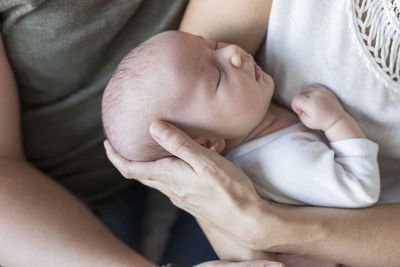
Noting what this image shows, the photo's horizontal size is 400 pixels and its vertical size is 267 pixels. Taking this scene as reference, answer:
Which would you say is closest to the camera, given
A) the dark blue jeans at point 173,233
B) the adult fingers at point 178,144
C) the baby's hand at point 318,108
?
the adult fingers at point 178,144

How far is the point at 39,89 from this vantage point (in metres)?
1.28

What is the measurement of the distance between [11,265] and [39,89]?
0.48 metres

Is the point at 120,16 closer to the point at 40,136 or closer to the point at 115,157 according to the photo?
the point at 115,157

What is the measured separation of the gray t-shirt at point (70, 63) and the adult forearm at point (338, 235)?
0.62 m

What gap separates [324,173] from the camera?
1.04 m

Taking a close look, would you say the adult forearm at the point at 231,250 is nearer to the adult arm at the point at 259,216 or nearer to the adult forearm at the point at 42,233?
the adult arm at the point at 259,216

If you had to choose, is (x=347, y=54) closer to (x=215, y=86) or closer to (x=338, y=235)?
(x=215, y=86)

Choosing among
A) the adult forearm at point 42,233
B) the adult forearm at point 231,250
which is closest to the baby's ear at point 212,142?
the adult forearm at point 231,250

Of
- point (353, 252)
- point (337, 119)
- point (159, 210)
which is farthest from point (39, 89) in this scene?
point (353, 252)

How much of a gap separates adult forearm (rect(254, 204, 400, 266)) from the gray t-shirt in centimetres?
62

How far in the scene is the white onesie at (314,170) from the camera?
3.43 ft

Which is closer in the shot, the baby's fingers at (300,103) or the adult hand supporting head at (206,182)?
the adult hand supporting head at (206,182)

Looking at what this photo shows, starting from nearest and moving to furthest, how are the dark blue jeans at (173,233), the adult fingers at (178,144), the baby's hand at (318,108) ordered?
1. the adult fingers at (178,144)
2. the baby's hand at (318,108)
3. the dark blue jeans at (173,233)

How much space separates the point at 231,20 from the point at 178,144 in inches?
15.3
